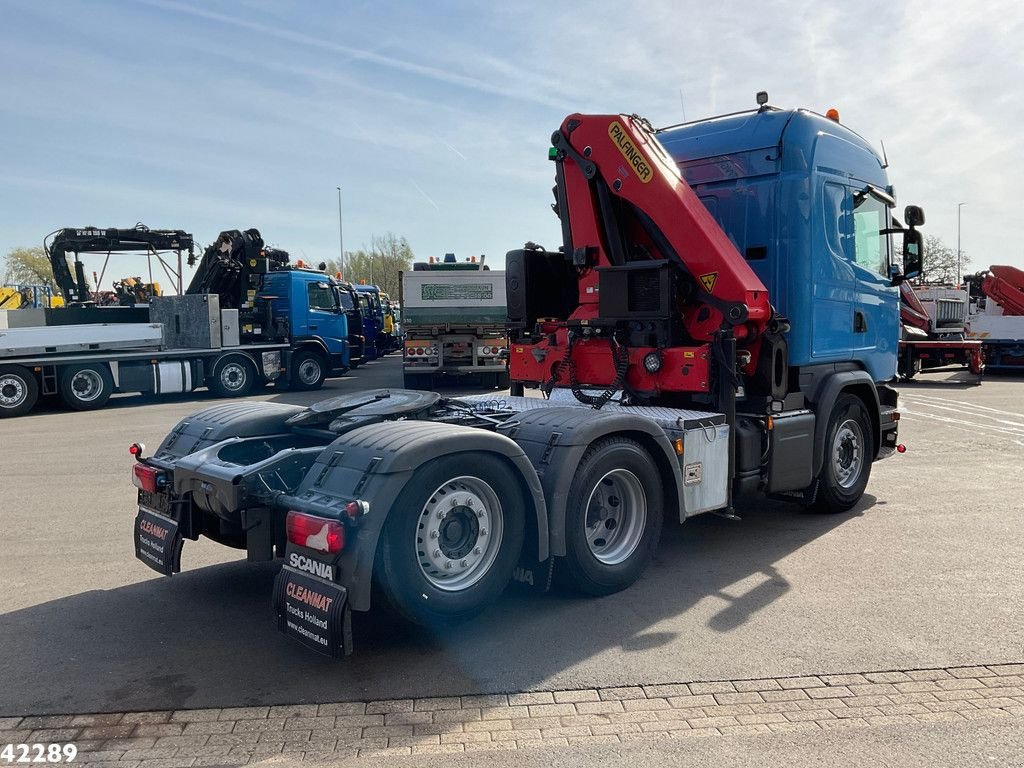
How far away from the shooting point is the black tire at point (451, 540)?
4.06 m

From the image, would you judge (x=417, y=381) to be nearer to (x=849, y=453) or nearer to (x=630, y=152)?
(x=849, y=453)

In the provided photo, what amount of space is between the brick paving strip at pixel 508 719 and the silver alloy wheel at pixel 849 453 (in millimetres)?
3429

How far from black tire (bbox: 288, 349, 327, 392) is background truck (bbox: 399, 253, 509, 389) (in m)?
3.10

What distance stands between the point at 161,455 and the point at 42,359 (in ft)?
42.8

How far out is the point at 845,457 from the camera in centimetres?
746

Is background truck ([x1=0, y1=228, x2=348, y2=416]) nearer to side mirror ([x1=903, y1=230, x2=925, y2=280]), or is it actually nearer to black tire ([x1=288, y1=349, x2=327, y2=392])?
black tire ([x1=288, y1=349, x2=327, y2=392])

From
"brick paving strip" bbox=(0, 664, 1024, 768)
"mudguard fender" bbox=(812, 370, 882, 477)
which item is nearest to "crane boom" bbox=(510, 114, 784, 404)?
"mudguard fender" bbox=(812, 370, 882, 477)

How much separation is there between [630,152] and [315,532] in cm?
384

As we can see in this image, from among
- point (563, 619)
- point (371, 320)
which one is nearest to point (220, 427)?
point (563, 619)

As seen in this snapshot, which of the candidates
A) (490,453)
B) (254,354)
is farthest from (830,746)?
(254,354)

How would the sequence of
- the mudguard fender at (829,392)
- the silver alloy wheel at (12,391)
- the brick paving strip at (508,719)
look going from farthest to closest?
the silver alloy wheel at (12,391)
the mudguard fender at (829,392)
the brick paving strip at (508,719)

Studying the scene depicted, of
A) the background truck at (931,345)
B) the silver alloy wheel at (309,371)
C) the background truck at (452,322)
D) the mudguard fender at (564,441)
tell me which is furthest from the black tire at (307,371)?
the mudguard fender at (564,441)

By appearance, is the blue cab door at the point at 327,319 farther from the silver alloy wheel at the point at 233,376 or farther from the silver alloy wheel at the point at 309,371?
the silver alloy wheel at the point at 233,376

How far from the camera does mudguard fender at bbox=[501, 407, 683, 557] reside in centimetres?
465
